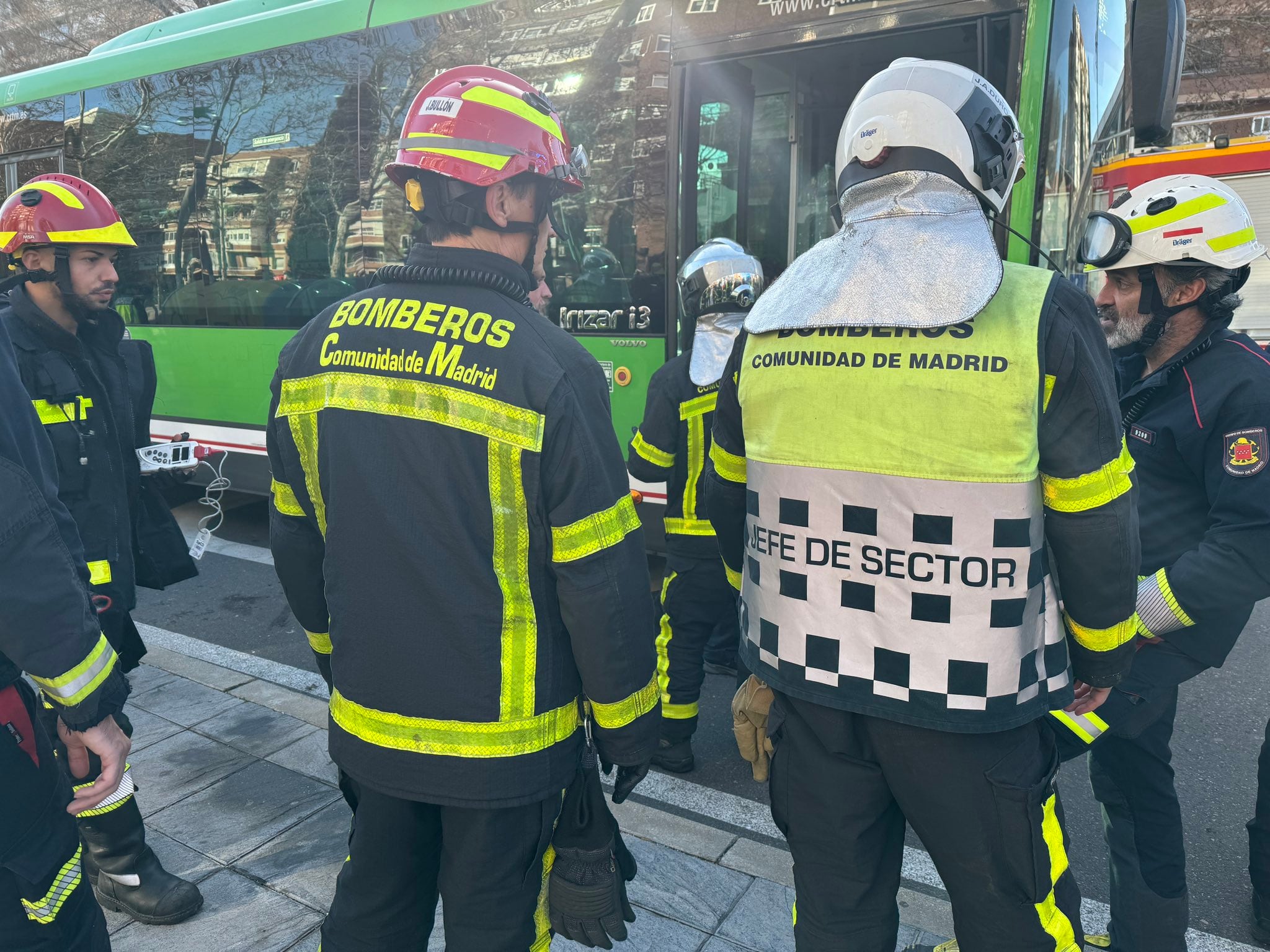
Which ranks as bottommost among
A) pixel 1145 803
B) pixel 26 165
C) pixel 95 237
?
pixel 1145 803

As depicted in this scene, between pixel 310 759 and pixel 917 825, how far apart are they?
2677 mm

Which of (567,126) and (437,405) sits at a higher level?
(567,126)

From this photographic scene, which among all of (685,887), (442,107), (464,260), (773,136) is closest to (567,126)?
(773,136)

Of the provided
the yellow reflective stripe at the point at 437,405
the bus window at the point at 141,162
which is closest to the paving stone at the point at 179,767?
the yellow reflective stripe at the point at 437,405

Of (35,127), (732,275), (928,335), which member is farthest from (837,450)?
(35,127)

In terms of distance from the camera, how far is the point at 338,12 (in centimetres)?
637

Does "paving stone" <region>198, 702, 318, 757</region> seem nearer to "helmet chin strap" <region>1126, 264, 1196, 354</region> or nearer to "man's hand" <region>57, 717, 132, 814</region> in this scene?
"man's hand" <region>57, 717, 132, 814</region>

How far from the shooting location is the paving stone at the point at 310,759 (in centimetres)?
356

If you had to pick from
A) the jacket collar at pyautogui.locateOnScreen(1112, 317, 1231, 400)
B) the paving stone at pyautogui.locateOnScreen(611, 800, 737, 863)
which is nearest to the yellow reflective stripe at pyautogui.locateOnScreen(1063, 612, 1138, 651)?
the jacket collar at pyautogui.locateOnScreen(1112, 317, 1231, 400)

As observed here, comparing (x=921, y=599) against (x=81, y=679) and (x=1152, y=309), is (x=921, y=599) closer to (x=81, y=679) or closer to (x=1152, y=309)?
(x=1152, y=309)

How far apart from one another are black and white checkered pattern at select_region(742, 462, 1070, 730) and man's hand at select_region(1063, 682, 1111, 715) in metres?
0.26

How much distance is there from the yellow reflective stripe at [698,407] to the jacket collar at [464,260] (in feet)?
6.06

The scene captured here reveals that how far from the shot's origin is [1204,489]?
2406 millimetres

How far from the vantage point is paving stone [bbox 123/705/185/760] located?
383 centimetres
